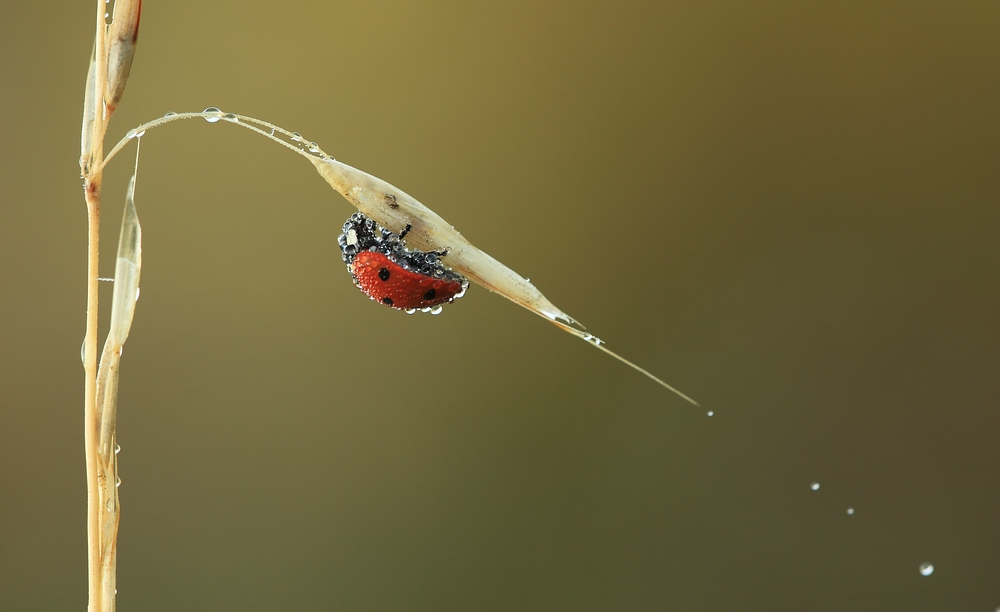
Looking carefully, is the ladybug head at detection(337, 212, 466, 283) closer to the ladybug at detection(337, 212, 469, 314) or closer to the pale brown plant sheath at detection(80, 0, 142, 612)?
the ladybug at detection(337, 212, 469, 314)

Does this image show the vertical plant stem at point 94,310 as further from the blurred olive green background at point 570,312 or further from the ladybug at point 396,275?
the blurred olive green background at point 570,312

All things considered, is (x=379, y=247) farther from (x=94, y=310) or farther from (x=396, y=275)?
(x=94, y=310)

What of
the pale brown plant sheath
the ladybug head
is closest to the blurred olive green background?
the ladybug head

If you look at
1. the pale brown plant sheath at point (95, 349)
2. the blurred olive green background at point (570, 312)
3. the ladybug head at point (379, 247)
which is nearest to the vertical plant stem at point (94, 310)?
the pale brown plant sheath at point (95, 349)

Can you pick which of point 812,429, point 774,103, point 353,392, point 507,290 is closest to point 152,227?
point 353,392

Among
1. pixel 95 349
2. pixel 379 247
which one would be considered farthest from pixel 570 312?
pixel 95 349

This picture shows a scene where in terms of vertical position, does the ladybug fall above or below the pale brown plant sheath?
above

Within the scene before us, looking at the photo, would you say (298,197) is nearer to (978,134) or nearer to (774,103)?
(774,103)
